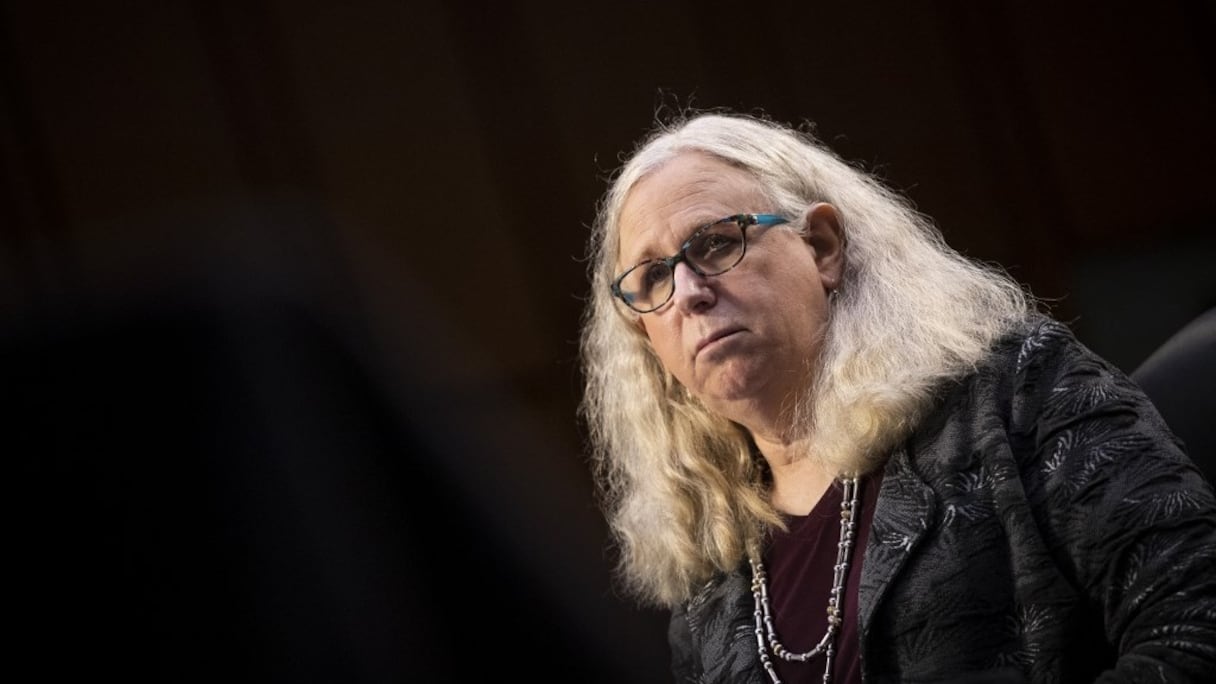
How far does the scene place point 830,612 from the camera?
1.25 meters

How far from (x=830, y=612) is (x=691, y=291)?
0.39 metres

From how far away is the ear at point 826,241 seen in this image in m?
1.44

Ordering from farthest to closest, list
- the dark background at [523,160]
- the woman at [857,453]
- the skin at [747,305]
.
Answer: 1. the dark background at [523,160]
2. the skin at [747,305]
3. the woman at [857,453]

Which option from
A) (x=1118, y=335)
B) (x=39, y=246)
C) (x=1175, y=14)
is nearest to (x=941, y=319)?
(x=1118, y=335)

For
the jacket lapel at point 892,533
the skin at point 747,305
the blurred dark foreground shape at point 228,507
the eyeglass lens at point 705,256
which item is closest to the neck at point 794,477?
the skin at point 747,305

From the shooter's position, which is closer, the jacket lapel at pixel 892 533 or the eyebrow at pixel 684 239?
the jacket lapel at pixel 892 533

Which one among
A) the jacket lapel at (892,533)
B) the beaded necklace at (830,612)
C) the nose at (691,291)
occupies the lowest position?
the beaded necklace at (830,612)

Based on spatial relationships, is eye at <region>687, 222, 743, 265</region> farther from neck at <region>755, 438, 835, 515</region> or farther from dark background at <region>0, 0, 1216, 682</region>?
dark background at <region>0, 0, 1216, 682</region>

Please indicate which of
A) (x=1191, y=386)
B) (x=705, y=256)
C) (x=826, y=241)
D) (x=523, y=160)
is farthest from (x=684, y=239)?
(x=523, y=160)

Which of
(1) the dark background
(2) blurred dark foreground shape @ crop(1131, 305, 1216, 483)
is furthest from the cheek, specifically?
(2) blurred dark foreground shape @ crop(1131, 305, 1216, 483)

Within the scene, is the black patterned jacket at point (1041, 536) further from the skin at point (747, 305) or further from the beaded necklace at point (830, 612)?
the skin at point (747, 305)

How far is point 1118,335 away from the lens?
1906 millimetres

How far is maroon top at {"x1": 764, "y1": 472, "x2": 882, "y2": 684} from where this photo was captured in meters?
1.24

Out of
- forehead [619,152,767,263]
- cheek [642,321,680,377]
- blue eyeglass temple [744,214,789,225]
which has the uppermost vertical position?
forehead [619,152,767,263]
